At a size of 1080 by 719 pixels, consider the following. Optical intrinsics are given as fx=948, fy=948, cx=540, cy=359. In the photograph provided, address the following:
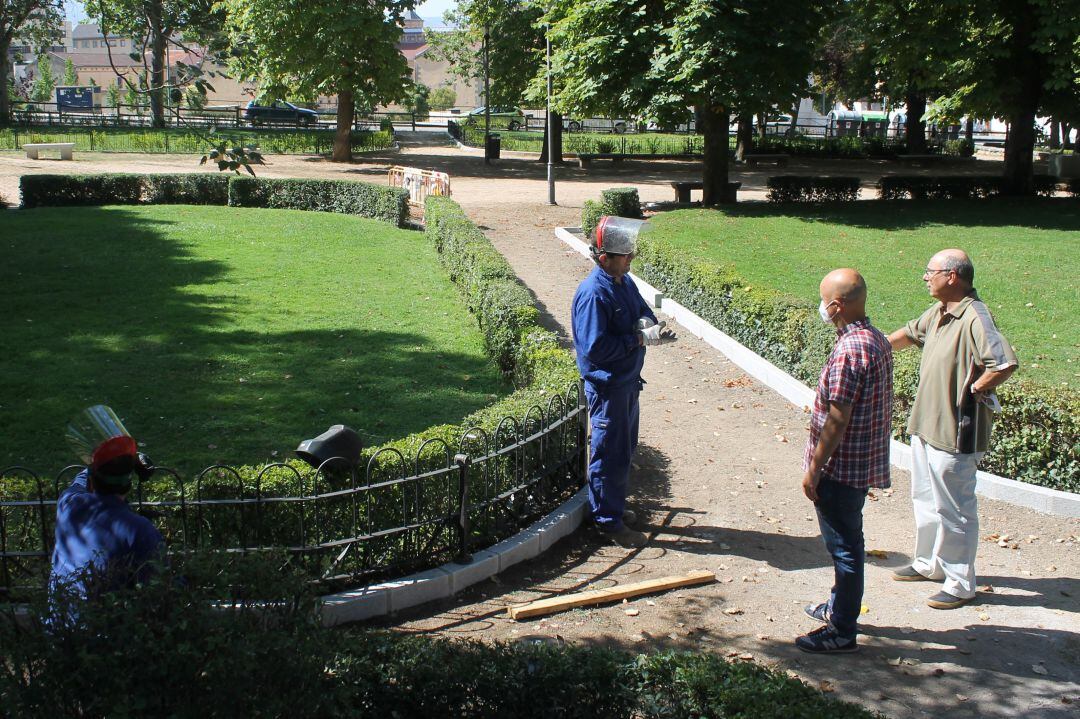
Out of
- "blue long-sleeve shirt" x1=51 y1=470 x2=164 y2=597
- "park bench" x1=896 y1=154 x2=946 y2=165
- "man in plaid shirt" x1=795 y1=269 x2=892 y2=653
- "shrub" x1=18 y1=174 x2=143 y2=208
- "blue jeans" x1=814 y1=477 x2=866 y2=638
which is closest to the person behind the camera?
"blue long-sleeve shirt" x1=51 y1=470 x2=164 y2=597

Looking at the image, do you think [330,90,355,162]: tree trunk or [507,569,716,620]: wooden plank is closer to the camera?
[507,569,716,620]: wooden plank

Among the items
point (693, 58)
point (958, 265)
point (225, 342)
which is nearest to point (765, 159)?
point (693, 58)

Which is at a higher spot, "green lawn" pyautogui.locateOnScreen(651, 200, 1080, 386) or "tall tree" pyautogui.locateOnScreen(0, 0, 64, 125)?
"tall tree" pyautogui.locateOnScreen(0, 0, 64, 125)

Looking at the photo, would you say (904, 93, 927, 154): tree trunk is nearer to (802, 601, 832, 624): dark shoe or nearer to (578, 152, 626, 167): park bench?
(578, 152, 626, 167): park bench

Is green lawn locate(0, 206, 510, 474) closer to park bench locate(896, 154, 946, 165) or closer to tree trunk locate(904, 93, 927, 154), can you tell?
park bench locate(896, 154, 946, 165)

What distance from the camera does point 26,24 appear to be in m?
62.9

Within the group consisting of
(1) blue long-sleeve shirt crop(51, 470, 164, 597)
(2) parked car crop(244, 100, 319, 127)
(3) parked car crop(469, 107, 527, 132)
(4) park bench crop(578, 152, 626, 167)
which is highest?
(3) parked car crop(469, 107, 527, 132)

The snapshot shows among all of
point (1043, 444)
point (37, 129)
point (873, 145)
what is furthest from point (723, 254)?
point (37, 129)

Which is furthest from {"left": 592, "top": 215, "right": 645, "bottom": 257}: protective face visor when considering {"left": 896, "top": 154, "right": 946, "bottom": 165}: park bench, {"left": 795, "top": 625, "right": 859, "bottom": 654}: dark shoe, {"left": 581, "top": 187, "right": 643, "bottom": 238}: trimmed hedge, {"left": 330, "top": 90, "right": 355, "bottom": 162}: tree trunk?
{"left": 896, "top": 154, "right": 946, "bottom": 165}: park bench

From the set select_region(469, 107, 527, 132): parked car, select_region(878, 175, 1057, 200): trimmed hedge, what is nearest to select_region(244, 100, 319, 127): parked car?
select_region(469, 107, 527, 132): parked car

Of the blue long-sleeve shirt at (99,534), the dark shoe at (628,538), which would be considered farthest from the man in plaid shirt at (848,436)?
the blue long-sleeve shirt at (99,534)

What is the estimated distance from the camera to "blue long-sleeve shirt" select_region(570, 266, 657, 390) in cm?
602

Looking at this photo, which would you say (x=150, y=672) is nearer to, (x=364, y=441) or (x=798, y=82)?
(x=364, y=441)

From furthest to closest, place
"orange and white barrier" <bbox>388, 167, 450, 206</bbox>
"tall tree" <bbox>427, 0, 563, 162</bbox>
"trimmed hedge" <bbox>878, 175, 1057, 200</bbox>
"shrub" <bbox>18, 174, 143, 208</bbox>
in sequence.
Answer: "tall tree" <bbox>427, 0, 563, 162</bbox>, "trimmed hedge" <bbox>878, 175, 1057, 200</bbox>, "orange and white barrier" <bbox>388, 167, 450, 206</bbox>, "shrub" <bbox>18, 174, 143, 208</bbox>
